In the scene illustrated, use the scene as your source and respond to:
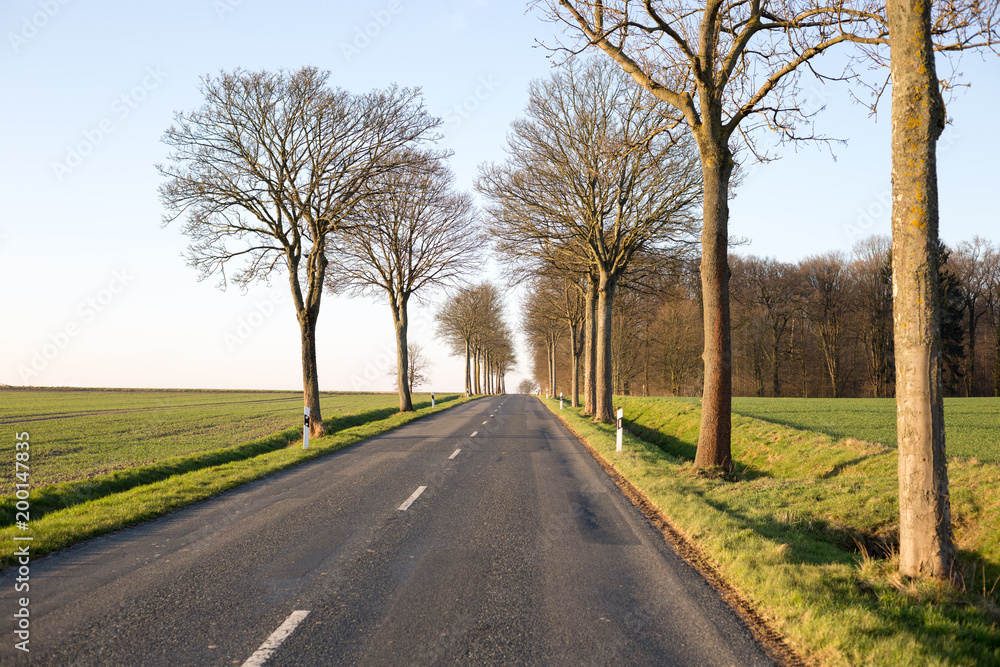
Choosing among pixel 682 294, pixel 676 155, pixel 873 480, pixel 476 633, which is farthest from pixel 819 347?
pixel 476 633

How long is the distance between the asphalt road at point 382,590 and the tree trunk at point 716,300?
2.91 m

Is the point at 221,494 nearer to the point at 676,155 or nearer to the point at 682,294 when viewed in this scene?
the point at 676,155

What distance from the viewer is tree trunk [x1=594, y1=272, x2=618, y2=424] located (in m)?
21.3

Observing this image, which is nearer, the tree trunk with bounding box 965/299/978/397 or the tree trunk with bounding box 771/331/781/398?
the tree trunk with bounding box 965/299/978/397

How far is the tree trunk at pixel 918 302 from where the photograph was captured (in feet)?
15.7

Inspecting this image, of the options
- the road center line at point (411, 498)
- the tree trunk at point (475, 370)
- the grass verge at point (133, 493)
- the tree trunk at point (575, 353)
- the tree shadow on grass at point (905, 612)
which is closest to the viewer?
the tree shadow on grass at point (905, 612)

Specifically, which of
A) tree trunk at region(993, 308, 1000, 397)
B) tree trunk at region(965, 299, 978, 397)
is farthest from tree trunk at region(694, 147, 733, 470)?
tree trunk at region(965, 299, 978, 397)

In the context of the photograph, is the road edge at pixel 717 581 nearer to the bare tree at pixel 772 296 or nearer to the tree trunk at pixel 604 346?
the tree trunk at pixel 604 346

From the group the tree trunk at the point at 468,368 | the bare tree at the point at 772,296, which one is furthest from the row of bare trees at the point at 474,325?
the bare tree at the point at 772,296

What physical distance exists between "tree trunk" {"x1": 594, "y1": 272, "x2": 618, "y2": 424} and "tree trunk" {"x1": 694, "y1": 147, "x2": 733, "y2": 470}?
1078 cm

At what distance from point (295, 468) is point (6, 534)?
18.4ft

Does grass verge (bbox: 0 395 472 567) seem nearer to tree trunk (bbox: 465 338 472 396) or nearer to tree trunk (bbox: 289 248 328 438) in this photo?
tree trunk (bbox: 289 248 328 438)

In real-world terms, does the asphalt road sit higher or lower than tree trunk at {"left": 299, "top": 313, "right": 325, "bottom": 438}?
lower

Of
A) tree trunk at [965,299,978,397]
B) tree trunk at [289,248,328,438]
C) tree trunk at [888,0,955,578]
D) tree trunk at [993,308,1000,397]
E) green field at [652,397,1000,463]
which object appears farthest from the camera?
tree trunk at [965,299,978,397]
